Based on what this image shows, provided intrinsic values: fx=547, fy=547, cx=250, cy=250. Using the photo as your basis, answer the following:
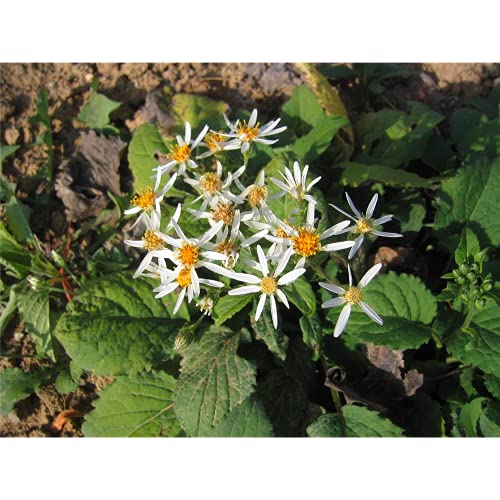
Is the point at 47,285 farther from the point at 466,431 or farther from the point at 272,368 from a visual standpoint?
the point at 466,431

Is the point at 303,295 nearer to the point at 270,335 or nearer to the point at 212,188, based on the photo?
the point at 270,335

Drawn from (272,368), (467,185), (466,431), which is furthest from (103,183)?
(466,431)

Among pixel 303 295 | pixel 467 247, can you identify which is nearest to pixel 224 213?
pixel 303 295

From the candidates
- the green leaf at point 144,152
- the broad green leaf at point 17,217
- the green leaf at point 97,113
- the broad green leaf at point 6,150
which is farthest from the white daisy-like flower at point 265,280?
the broad green leaf at point 6,150

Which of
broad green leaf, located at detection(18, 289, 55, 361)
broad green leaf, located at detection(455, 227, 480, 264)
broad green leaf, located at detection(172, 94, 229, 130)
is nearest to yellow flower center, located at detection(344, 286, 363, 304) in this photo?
broad green leaf, located at detection(455, 227, 480, 264)

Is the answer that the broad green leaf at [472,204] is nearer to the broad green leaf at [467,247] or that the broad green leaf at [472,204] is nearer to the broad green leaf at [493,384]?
the broad green leaf at [467,247]
